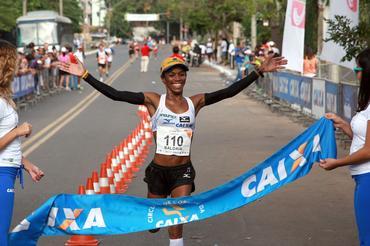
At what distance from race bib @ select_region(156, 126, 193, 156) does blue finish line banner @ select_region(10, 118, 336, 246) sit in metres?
0.41

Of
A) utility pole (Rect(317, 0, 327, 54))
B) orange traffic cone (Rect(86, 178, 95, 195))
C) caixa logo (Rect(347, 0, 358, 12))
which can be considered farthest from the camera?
utility pole (Rect(317, 0, 327, 54))

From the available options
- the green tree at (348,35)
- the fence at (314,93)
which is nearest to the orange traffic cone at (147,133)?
the fence at (314,93)

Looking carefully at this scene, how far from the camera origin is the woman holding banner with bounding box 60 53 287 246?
713 centimetres

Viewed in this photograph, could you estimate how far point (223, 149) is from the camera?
17.3 meters

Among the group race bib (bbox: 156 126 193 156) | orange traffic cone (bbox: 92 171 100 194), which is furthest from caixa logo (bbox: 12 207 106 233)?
orange traffic cone (bbox: 92 171 100 194)

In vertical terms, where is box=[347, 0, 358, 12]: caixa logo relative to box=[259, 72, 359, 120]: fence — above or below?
above

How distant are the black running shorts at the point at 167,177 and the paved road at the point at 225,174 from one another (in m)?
1.78

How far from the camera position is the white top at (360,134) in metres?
5.68

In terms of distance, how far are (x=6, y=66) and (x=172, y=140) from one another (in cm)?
175

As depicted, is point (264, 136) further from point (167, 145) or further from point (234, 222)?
point (167, 145)

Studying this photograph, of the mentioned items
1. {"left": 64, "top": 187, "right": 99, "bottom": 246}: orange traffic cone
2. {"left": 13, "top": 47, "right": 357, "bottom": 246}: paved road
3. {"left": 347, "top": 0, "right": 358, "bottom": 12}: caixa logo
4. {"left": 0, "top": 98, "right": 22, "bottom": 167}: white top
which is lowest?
{"left": 13, "top": 47, "right": 357, "bottom": 246}: paved road

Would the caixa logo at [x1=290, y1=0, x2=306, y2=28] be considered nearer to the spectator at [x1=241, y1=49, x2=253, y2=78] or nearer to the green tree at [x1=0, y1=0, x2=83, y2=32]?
the spectator at [x1=241, y1=49, x2=253, y2=78]

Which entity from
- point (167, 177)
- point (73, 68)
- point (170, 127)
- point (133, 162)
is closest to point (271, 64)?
point (170, 127)

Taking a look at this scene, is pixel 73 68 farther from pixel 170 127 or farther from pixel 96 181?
pixel 96 181
